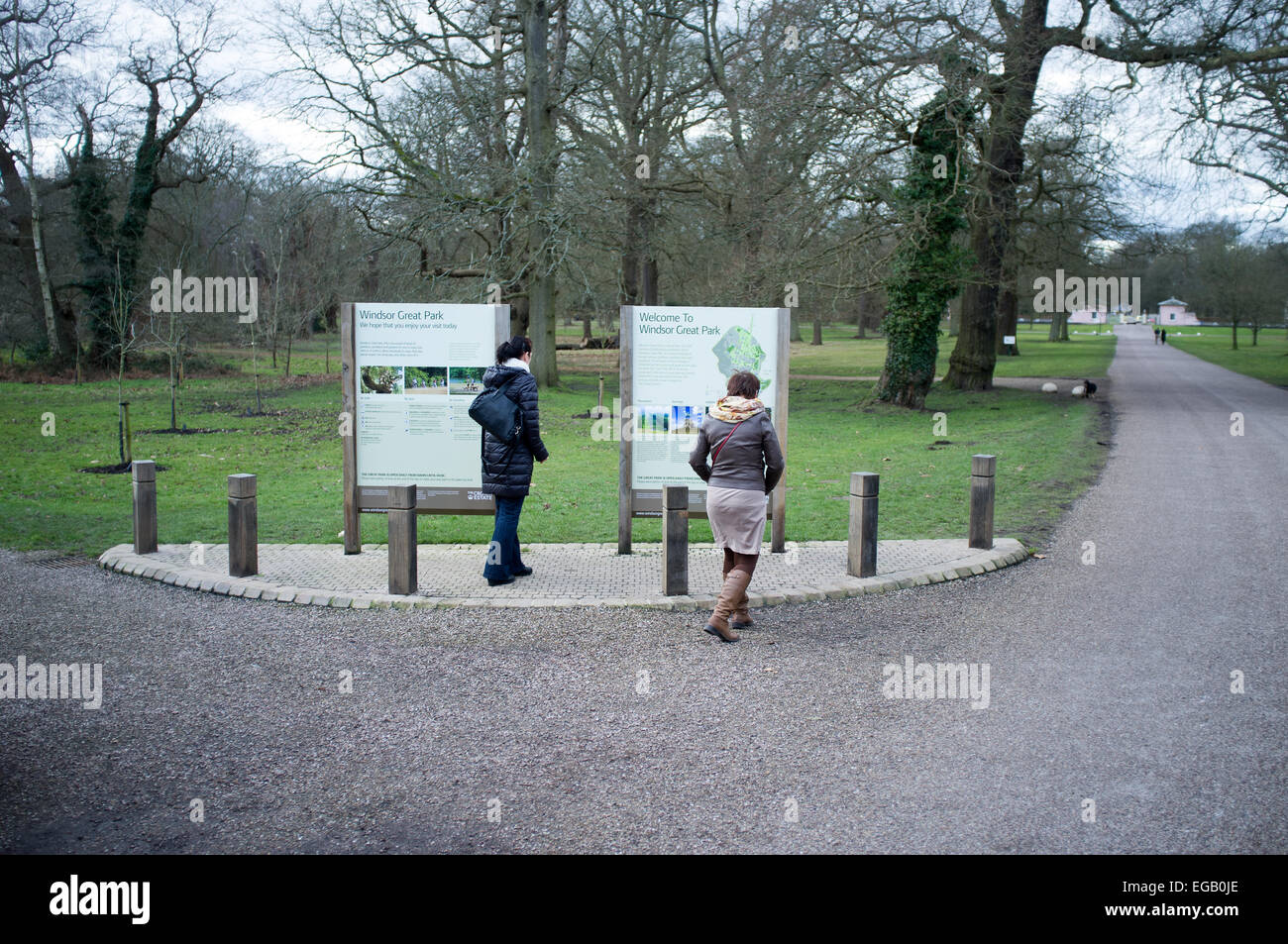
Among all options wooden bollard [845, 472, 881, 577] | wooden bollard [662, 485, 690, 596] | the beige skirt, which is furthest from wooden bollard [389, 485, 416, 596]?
wooden bollard [845, 472, 881, 577]

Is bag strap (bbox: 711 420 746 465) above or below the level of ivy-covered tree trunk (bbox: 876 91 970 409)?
below

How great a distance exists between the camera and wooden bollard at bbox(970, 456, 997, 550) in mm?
9875

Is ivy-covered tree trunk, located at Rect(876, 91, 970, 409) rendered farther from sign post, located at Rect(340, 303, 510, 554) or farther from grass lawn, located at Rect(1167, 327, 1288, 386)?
sign post, located at Rect(340, 303, 510, 554)

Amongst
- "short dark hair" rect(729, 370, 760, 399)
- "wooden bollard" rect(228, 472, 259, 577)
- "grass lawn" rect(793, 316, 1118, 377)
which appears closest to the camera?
"short dark hair" rect(729, 370, 760, 399)

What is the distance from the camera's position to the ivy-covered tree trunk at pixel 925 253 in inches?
902

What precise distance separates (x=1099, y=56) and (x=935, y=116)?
6.62 m

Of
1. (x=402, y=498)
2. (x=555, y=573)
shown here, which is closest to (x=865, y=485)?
(x=555, y=573)

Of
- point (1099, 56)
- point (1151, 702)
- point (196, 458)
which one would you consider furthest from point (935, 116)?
point (1151, 702)

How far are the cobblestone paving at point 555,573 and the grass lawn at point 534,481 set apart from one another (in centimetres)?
71

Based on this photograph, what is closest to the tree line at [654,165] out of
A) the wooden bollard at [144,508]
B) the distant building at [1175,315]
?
the wooden bollard at [144,508]

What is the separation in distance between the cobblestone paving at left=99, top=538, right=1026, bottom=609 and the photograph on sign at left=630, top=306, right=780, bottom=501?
3.06 feet

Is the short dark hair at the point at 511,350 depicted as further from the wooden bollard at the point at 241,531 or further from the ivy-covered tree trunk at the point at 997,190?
the ivy-covered tree trunk at the point at 997,190

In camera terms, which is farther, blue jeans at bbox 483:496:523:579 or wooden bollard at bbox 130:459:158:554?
wooden bollard at bbox 130:459:158:554

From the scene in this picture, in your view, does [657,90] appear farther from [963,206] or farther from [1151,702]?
[1151,702]
